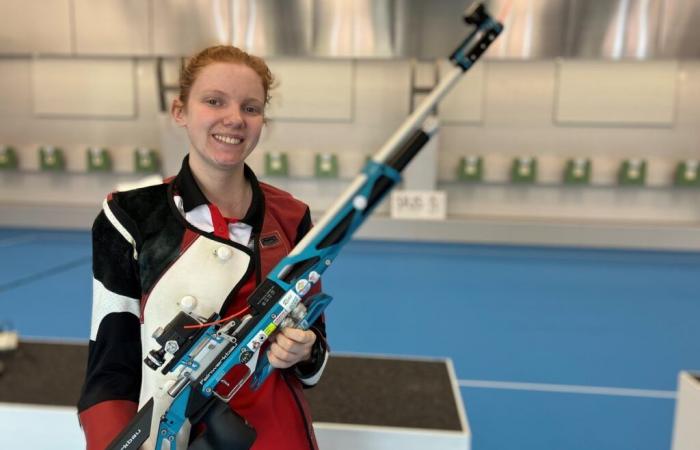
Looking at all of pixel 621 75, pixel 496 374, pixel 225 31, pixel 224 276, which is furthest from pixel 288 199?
pixel 621 75

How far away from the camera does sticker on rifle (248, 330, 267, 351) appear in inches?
26.5

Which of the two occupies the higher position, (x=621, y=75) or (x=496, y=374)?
(x=621, y=75)

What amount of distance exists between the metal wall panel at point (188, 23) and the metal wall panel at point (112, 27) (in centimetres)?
12

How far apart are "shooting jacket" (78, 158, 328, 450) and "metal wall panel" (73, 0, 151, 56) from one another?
168 inches

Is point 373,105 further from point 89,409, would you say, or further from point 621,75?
point 89,409

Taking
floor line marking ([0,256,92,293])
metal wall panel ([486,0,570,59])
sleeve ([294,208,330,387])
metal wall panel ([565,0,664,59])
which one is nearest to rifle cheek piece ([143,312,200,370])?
sleeve ([294,208,330,387])

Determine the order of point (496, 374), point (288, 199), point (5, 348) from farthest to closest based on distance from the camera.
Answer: point (496, 374), point (5, 348), point (288, 199)

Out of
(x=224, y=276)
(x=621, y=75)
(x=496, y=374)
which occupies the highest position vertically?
(x=621, y=75)

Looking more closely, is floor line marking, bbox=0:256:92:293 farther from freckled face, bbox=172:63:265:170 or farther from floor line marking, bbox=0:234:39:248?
freckled face, bbox=172:63:265:170

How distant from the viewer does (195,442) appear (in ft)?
2.41

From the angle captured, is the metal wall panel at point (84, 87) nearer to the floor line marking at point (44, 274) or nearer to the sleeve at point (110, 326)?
the floor line marking at point (44, 274)

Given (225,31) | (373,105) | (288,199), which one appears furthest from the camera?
(373,105)

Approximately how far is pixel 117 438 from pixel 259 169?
4.27 m

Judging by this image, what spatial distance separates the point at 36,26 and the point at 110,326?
194 inches
